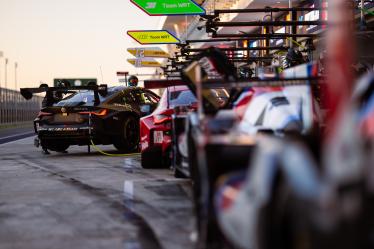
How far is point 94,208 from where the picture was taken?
289 inches

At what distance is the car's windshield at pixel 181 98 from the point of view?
36.7ft

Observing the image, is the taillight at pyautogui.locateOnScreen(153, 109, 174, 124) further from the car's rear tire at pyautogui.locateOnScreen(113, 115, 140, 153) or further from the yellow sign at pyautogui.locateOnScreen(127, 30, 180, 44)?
the yellow sign at pyautogui.locateOnScreen(127, 30, 180, 44)

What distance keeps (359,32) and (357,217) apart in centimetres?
999

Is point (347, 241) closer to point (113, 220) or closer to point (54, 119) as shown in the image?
point (113, 220)

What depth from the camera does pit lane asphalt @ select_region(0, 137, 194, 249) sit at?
221 inches

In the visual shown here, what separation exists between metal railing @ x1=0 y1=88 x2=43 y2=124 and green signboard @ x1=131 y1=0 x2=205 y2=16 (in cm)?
2992

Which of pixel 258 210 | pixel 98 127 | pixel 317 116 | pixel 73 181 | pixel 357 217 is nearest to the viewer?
pixel 357 217

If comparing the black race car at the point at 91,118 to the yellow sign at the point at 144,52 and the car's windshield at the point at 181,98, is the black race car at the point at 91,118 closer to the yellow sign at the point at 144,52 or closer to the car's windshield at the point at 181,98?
the car's windshield at the point at 181,98

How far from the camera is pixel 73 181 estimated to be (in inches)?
396

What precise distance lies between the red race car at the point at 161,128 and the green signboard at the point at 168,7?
501 centimetres

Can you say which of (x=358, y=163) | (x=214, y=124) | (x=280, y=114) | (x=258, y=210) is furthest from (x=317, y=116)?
(x=358, y=163)

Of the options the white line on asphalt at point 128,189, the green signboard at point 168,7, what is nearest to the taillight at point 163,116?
the white line on asphalt at point 128,189

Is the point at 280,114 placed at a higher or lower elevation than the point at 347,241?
higher

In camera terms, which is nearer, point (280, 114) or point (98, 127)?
point (280, 114)
